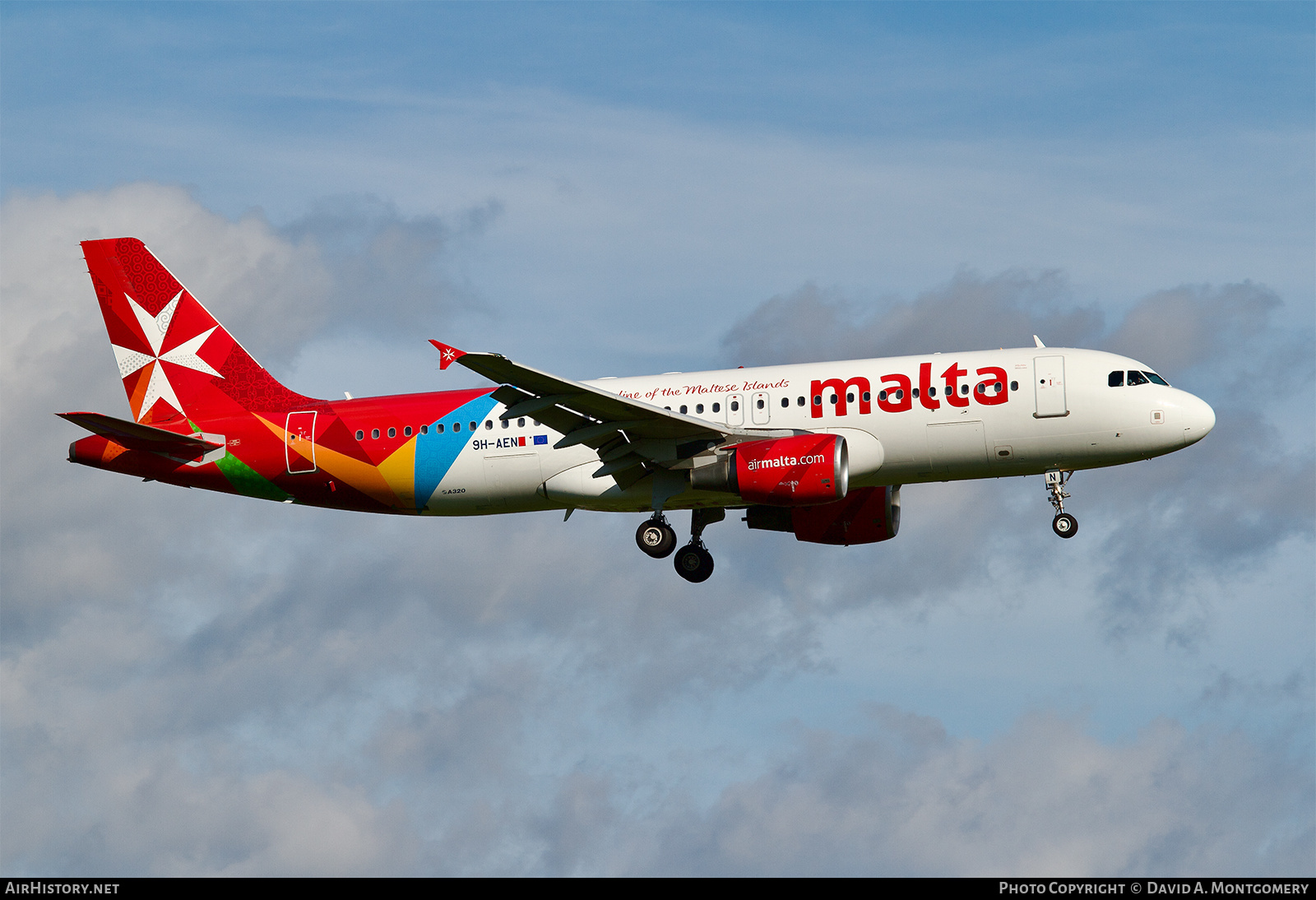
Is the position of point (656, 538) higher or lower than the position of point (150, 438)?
lower

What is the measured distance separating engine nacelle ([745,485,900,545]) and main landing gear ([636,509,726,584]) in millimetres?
1478

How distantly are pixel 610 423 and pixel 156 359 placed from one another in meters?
15.9

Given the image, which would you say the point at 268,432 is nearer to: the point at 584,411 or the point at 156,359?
the point at 156,359

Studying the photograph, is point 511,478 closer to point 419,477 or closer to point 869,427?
point 419,477

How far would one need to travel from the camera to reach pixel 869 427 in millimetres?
42719

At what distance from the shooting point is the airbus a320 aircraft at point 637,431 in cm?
4219

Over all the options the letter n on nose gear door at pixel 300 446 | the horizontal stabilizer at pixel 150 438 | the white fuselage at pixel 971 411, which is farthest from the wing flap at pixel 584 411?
the horizontal stabilizer at pixel 150 438

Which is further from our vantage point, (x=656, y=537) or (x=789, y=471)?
(x=656, y=537)

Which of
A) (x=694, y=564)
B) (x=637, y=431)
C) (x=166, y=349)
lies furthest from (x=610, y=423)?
(x=166, y=349)

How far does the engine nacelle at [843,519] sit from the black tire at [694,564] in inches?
92.4

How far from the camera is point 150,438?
46250 mm

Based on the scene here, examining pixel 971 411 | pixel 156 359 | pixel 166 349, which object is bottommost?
pixel 971 411
